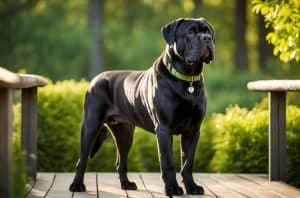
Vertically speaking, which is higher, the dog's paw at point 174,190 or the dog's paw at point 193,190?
the dog's paw at point 174,190

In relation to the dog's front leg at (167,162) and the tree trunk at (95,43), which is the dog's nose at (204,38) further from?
the tree trunk at (95,43)

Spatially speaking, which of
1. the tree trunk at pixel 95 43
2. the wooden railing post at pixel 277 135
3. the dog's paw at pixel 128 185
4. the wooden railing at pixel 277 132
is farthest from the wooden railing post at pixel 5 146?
the tree trunk at pixel 95 43

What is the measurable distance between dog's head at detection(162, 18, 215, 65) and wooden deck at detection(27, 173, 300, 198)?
102cm

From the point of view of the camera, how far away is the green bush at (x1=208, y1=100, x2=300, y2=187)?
7.21 metres

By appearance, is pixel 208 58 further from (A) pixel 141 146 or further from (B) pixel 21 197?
(A) pixel 141 146

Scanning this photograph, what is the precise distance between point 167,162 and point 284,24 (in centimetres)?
260

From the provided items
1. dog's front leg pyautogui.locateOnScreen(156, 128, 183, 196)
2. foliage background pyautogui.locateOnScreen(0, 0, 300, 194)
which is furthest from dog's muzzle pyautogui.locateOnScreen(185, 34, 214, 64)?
foliage background pyautogui.locateOnScreen(0, 0, 300, 194)

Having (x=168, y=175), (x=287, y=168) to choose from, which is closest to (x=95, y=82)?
(x=168, y=175)

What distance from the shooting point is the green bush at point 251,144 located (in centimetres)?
721

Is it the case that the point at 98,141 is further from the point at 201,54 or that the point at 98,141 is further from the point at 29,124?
the point at 201,54

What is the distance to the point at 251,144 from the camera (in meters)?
7.61

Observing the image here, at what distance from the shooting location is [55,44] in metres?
23.6

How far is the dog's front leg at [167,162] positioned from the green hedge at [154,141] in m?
2.21

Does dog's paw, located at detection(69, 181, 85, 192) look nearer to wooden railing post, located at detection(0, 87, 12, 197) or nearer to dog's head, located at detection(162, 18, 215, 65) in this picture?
dog's head, located at detection(162, 18, 215, 65)
